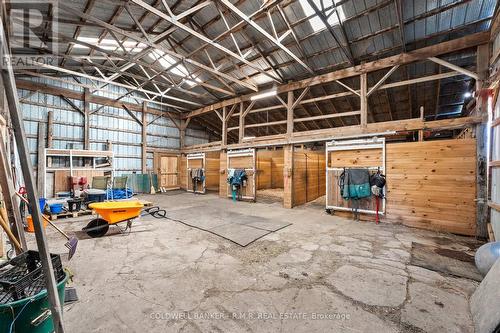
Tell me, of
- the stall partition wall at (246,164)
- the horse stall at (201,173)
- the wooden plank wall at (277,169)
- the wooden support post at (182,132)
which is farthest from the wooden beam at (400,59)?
the wooden support post at (182,132)

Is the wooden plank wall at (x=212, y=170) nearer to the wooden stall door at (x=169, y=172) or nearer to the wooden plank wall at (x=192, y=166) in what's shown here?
the wooden plank wall at (x=192, y=166)

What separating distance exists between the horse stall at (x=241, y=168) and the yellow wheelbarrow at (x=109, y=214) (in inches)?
221

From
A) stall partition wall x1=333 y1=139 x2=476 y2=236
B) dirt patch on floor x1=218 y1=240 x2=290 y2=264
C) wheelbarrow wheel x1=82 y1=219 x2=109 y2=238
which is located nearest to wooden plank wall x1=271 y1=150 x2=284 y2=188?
stall partition wall x1=333 y1=139 x2=476 y2=236

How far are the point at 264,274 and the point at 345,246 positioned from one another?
6.69 feet

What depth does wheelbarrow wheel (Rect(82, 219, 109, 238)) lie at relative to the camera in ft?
15.0

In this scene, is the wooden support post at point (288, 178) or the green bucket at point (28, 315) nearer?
the green bucket at point (28, 315)

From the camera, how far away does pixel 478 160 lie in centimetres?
486

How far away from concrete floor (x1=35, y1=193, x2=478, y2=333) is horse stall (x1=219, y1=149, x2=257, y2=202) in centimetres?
526

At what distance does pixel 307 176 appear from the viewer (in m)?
9.68

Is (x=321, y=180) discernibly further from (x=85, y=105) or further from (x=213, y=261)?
(x=85, y=105)

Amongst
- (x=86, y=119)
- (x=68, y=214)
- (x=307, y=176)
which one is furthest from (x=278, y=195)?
(x=86, y=119)

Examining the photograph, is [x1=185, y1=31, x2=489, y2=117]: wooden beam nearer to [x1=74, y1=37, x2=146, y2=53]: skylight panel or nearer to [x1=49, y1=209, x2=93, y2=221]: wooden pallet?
[x1=74, y1=37, x2=146, y2=53]: skylight panel

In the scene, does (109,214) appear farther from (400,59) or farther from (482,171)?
(400,59)

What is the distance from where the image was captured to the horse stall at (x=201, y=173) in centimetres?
1240
